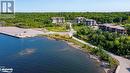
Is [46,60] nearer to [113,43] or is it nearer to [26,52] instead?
[26,52]

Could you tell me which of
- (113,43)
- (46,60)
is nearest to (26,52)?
(46,60)

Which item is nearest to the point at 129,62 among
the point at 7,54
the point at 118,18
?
the point at 7,54

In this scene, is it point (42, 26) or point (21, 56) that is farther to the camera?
→ point (42, 26)

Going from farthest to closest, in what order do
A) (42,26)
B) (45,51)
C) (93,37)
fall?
(42,26)
(93,37)
(45,51)

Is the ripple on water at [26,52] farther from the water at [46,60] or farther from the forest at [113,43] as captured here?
the forest at [113,43]

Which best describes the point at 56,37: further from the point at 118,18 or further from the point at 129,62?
the point at 118,18

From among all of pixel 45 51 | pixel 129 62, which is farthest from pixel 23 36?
pixel 129 62

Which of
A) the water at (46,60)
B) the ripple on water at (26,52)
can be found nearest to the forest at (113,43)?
Answer: the water at (46,60)

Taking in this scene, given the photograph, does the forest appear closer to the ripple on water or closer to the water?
the water

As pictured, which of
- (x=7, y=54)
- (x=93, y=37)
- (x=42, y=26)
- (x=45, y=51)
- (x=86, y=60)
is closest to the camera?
(x=86, y=60)
